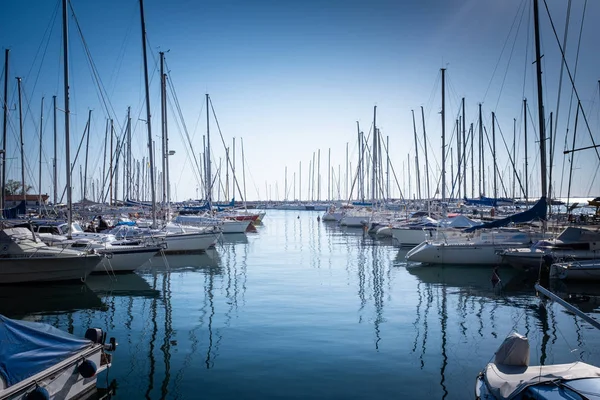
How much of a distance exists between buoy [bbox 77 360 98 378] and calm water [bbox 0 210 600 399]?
108 cm

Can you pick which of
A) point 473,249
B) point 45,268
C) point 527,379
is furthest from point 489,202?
point 527,379

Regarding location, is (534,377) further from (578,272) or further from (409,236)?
(409,236)

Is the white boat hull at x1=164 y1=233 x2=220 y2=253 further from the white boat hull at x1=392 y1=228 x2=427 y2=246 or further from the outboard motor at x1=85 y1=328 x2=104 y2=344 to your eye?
the outboard motor at x1=85 y1=328 x2=104 y2=344

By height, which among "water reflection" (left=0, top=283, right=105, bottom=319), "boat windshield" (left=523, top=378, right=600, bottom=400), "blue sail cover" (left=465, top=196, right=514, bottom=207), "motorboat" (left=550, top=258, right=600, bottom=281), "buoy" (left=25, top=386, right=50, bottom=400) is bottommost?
"water reflection" (left=0, top=283, right=105, bottom=319)

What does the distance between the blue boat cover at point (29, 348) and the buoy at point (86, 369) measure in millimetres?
330

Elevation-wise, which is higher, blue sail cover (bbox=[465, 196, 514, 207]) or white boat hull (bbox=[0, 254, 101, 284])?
blue sail cover (bbox=[465, 196, 514, 207])

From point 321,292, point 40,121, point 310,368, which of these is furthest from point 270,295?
point 40,121

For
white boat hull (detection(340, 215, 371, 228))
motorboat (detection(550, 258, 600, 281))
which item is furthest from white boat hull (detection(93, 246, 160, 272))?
white boat hull (detection(340, 215, 371, 228))

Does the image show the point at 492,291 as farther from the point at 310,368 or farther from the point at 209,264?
the point at 209,264

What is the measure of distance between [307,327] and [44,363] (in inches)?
317

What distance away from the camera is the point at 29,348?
873 centimetres

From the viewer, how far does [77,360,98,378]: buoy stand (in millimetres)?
9023

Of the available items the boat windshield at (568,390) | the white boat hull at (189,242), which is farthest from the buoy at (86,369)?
the white boat hull at (189,242)

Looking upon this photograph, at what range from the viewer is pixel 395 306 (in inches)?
706
